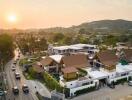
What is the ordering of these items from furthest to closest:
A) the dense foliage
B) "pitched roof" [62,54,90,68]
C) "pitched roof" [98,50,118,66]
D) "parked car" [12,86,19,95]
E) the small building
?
the dense foliage < the small building < "pitched roof" [98,50,118,66] < "pitched roof" [62,54,90,68] < "parked car" [12,86,19,95]

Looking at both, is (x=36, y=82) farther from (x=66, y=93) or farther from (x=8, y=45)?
(x=8, y=45)

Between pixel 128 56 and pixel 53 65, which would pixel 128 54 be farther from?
pixel 53 65

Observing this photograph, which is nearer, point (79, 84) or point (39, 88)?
point (79, 84)

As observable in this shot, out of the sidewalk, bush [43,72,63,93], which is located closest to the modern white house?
bush [43,72,63,93]

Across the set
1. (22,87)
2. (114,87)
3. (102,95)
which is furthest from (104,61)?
(22,87)

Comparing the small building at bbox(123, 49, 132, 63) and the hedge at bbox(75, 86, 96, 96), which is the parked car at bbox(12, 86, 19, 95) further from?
the small building at bbox(123, 49, 132, 63)

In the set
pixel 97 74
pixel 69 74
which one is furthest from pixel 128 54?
pixel 69 74
